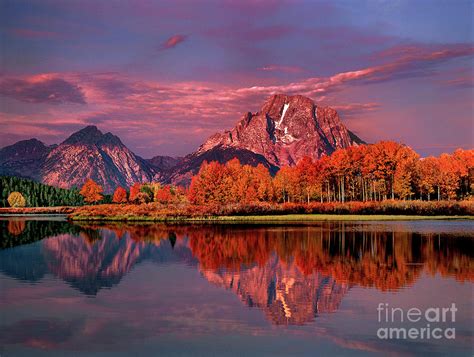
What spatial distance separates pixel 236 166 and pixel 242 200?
69.7ft

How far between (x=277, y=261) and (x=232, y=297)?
495 inches

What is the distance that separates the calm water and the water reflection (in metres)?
0.12

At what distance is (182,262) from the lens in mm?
40094

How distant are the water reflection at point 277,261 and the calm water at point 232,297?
0.38 feet

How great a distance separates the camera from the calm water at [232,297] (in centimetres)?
1903

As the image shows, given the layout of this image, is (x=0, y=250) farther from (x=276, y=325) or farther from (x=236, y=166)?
(x=236, y=166)

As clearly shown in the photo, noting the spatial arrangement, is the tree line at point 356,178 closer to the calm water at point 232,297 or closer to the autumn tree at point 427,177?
the autumn tree at point 427,177

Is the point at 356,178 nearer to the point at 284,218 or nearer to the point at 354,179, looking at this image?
the point at 354,179

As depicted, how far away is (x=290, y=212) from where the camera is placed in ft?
352

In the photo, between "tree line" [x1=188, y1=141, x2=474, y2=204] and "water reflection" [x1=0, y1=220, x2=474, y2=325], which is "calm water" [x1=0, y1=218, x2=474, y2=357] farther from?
"tree line" [x1=188, y1=141, x2=474, y2=204]

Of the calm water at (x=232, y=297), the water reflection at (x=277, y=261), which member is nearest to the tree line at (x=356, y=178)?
the water reflection at (x=277, y=261)

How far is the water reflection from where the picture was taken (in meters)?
27.6

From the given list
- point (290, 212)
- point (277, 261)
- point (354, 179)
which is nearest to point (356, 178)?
point (354, 179)

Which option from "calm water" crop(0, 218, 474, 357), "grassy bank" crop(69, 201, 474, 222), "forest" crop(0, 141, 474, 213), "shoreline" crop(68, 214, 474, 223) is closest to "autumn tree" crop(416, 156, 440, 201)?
"forest" crop(0, 141, 474, 213)
